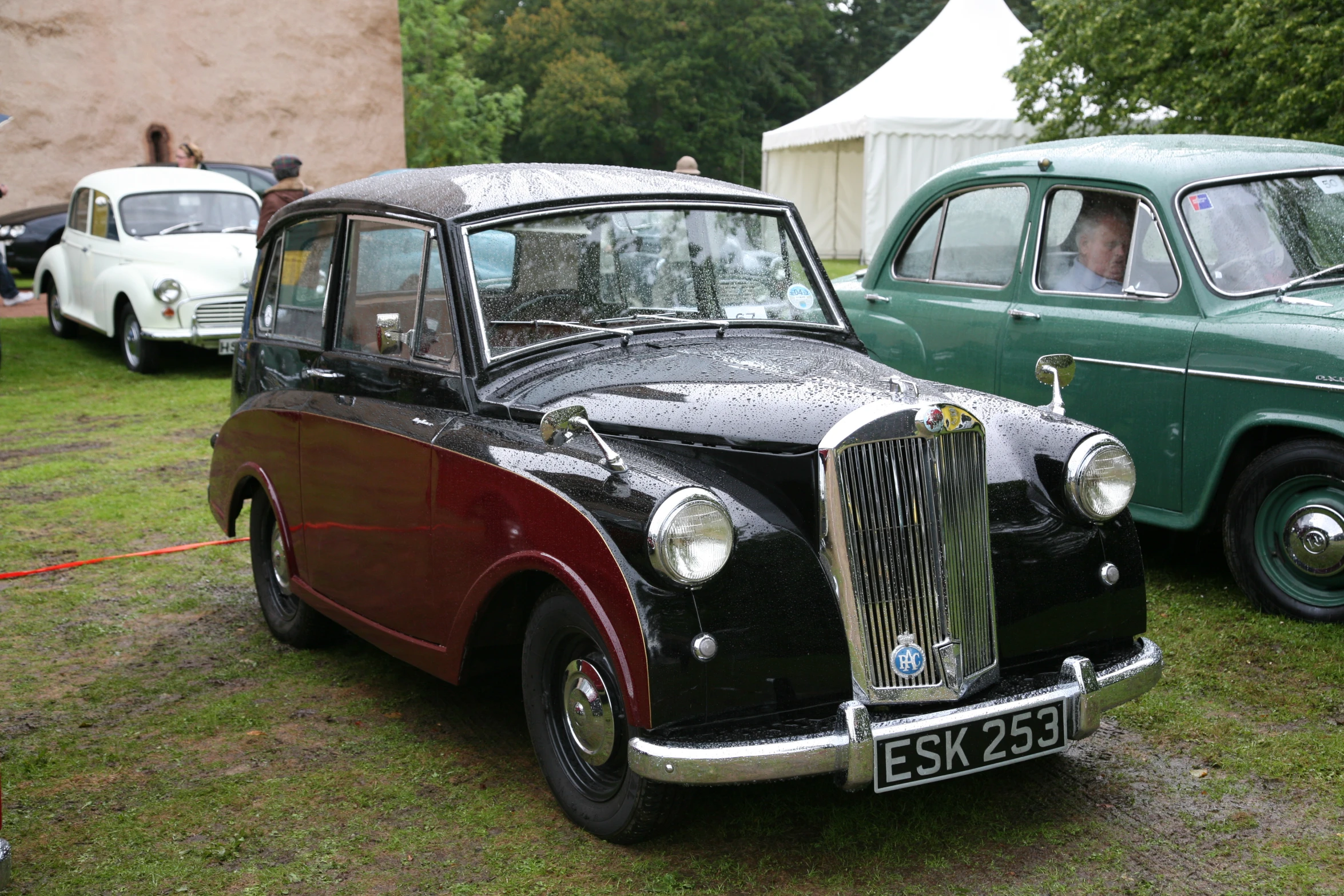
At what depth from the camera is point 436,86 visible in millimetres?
39094

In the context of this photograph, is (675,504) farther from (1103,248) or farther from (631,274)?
(1103,248)

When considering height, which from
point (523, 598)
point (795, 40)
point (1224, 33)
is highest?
point (795, 40)

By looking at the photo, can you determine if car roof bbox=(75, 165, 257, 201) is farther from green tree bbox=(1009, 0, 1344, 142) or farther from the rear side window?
green tree bbox=(1009, 0, 1344, 142)

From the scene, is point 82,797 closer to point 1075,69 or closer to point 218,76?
point 1075,69

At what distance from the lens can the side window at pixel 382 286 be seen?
13.2ft

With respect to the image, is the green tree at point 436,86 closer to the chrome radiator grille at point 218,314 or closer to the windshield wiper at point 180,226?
the windshield wiper at point 180,226

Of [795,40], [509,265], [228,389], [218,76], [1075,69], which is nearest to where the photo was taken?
[509,265]

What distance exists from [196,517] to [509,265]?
3.89m

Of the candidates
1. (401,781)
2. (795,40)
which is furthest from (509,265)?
(795,40)

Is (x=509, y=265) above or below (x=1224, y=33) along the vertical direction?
below

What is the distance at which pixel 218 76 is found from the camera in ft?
68.1

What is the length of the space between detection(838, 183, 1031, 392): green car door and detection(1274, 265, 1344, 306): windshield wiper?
1245 mm

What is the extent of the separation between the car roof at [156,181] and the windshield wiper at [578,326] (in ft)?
33.9

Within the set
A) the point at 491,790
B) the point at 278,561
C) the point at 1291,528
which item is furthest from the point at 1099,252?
the point at 278,561
